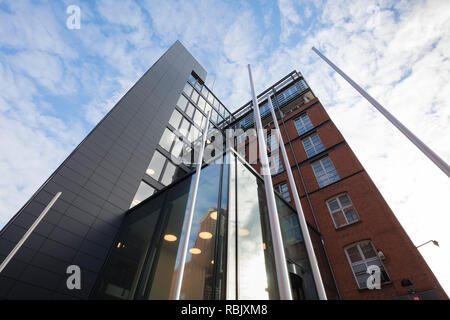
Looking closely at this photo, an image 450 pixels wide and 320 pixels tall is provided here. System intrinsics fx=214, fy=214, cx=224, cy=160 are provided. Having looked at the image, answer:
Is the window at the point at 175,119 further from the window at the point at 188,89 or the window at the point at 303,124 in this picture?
the window at the point at 303,124

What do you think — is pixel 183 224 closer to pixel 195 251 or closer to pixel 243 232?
pixel 195 251

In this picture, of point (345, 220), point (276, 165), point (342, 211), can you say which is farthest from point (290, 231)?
point (276, 165)

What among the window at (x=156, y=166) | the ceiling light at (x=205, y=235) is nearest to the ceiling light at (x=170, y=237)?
the ceiling light at (x=205, y=235)

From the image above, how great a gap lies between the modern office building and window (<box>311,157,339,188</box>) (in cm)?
9

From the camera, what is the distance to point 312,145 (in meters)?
20.1

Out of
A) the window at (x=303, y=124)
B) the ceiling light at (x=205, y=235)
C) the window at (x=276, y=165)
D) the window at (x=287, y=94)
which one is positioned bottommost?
the ceiling light at (x=205, y=235)

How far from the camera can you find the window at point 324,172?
660 inches


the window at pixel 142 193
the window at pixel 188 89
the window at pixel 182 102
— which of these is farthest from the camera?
the window at pixel 188 89

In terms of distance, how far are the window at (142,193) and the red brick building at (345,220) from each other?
10.3m

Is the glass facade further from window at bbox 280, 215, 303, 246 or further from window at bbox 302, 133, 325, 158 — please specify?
window at bbox 302, 133, 325, 158

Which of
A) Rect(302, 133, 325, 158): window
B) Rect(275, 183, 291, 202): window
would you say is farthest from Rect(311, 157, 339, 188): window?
Rect(275, 183, 291, 202): window

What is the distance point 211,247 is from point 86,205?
840cm
